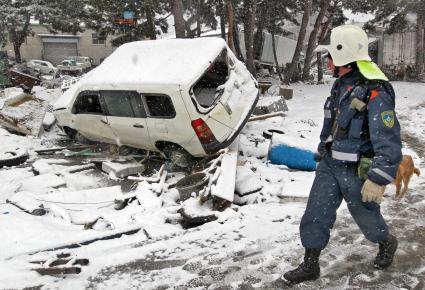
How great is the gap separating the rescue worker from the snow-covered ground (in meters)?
0.34

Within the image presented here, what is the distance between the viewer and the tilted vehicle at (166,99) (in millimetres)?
6793

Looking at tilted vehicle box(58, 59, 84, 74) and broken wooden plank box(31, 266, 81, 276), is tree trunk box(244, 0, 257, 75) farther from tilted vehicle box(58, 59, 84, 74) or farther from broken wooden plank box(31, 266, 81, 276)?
tilted vehicle box(58, 59, 84, 74)

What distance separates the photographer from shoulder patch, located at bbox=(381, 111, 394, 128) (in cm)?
291

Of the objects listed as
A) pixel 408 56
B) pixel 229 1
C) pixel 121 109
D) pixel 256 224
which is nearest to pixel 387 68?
pixel 408 56

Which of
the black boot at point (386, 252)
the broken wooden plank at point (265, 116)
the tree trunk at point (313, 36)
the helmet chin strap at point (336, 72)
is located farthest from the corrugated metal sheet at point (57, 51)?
the black boot at point (386, 252)

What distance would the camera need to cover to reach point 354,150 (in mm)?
3129

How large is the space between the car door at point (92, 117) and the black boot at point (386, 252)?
5587mm

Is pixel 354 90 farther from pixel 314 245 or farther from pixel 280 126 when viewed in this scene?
pixel 280 126

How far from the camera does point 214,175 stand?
5.75 m

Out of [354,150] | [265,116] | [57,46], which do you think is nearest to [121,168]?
[265,116]

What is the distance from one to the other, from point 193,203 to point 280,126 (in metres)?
5.57

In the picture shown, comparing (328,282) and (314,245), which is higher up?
(314,245)

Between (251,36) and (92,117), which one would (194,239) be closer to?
(92,117)

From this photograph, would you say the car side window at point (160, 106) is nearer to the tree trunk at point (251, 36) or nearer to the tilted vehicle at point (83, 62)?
the tree trunk at point (251, 36)
